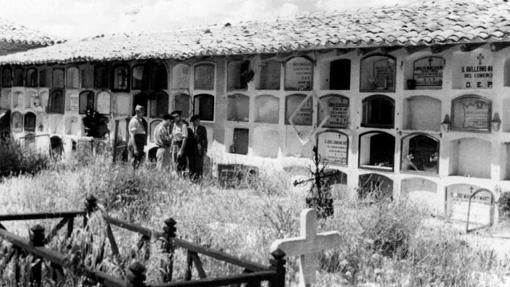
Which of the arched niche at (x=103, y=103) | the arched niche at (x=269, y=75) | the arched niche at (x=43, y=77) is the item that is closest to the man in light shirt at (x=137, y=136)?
the arched niche at (x=103, y=103)

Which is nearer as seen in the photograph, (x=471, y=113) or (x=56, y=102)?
(x=471, y=113)

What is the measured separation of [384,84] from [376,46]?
28.3 inches

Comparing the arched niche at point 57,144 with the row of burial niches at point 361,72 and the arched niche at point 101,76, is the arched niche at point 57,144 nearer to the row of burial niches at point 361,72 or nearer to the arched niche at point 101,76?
the arched niche at point 101,76

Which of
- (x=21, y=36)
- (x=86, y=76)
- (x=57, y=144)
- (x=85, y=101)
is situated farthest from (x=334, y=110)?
(x=21, y=36)

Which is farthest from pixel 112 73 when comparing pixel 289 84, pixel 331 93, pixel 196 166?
pixel 331 93

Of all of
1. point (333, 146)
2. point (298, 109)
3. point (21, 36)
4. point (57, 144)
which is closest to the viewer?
point (333, 146)

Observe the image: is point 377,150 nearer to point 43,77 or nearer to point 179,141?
point 179,141

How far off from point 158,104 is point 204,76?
132cm

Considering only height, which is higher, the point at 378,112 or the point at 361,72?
the point at 361,72

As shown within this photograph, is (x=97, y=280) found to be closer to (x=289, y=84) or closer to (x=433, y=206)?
(x=433, y=206)

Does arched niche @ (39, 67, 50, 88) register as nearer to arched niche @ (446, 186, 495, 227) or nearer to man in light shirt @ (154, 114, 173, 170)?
man in light shirt @ (154, 114, 173, 170)

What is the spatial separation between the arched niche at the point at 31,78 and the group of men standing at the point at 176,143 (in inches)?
194

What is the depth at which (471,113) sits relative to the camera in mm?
8453

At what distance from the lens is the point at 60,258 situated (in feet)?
11.5
